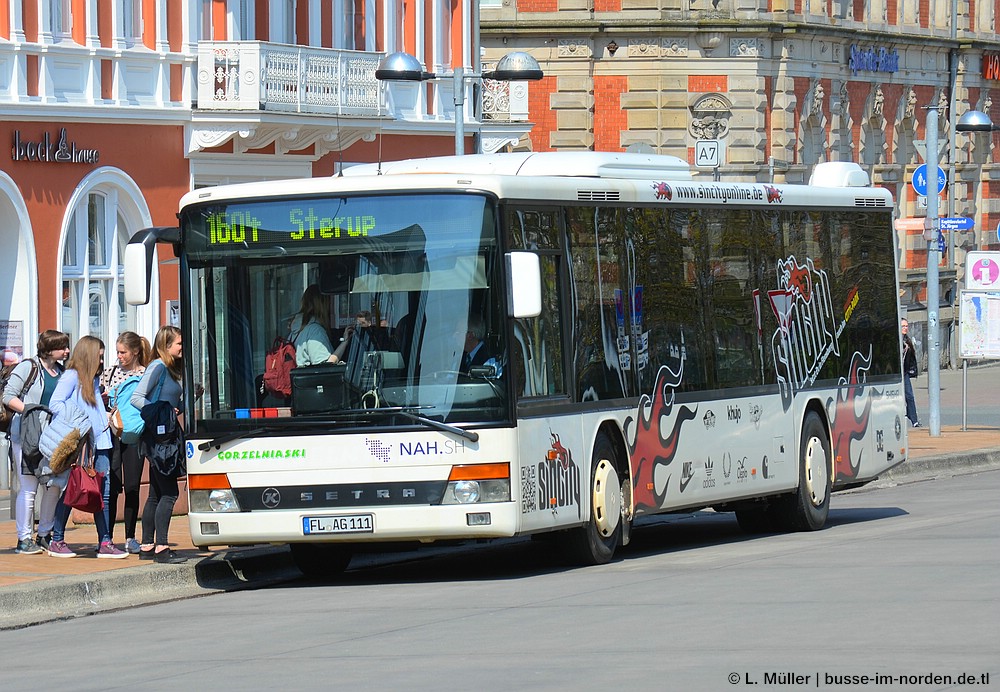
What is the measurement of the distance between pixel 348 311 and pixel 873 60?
45.5 metres

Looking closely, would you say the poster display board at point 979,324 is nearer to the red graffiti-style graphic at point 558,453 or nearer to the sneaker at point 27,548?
the red graffiti-style graphic at point 558,453

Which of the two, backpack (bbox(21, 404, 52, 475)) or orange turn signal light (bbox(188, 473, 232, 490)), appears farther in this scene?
backpack (bbox(21, 404, 52, 475))

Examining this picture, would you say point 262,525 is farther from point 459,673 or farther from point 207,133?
point 207,133

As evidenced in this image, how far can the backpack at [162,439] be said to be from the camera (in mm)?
16328

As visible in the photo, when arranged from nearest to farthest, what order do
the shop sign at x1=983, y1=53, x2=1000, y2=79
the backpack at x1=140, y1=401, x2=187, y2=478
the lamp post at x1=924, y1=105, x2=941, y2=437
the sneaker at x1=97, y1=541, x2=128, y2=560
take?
the backpack at x1=140, y1=401, x2=187, y2=478 → the sneaker at x1=97, y1=541, x2=128, y2=560 → the lamp post at x1=924, y1=105, x2=941, y2=437 → the shop sign at x1=983, y1=53, x2=1000, y2=79

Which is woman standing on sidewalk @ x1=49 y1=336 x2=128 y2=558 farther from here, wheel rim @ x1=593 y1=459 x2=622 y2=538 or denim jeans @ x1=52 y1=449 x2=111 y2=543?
wheel rim @ x1=593 y1=459 x2=622 y2=538

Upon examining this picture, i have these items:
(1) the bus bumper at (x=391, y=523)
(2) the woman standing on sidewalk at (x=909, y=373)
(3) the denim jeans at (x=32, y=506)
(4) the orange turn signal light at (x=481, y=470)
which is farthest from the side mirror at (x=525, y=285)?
(2) the woman standing on sidewalk at (x=909, y=373)

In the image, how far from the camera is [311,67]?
33.0 meters

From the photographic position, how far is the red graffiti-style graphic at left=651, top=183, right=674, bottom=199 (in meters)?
17.8

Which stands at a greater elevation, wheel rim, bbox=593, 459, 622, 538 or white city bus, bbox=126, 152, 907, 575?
white city bus, bbox=126, 152, 907, 575

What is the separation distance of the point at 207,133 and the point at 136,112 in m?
1.58

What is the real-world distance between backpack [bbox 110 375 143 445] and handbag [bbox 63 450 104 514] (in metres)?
0.37

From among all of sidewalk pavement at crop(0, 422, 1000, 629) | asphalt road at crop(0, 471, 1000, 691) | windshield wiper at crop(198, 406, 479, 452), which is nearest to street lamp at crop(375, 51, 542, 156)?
sidewalk pavement at crop(0, 422, 1000, 629)

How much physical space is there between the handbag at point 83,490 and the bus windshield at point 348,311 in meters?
1.20
